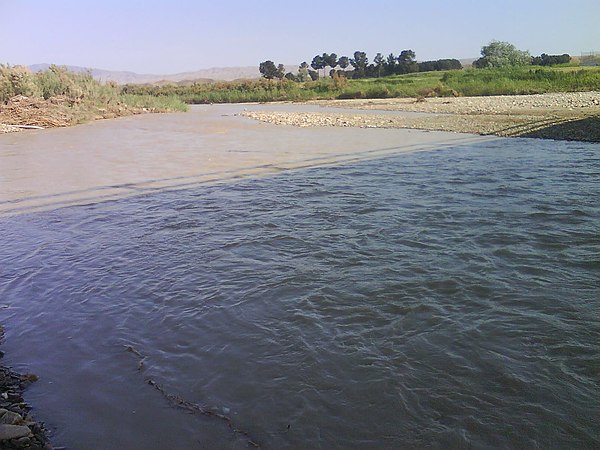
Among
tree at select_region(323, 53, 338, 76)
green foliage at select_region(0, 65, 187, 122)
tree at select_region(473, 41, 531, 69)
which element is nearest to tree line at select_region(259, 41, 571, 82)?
tree at select_region(473, 41, 531, 69)

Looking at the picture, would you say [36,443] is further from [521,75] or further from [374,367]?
[521,75]

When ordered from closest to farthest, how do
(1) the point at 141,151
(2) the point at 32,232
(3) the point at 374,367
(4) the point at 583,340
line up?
(3) the point at 374,367 < (4) the point at 583,340 < (2) the point at 32,232 < (1) the point at 141,151

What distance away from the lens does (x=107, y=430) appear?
9.52ft

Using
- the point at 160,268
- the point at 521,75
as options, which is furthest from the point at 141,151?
the point at 521,75

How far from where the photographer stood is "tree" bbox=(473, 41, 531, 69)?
69.2 m

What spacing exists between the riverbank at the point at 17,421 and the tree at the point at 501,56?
72.5m

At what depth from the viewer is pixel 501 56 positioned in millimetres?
72375

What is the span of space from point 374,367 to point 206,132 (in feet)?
69.3

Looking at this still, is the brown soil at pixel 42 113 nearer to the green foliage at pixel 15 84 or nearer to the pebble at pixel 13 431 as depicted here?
the green foliage at pixel 15 84

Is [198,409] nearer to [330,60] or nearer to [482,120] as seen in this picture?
[482,120]

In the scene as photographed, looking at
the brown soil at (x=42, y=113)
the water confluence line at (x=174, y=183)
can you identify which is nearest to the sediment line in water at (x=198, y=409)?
the water confluence line at (x=174, y=183)

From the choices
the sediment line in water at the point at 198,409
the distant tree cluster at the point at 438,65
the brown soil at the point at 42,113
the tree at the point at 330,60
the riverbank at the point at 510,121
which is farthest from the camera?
the tree at the point at 330,60

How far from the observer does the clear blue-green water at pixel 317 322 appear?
2.96m

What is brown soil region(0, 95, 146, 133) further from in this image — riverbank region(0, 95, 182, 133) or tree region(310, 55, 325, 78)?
tree region(310, 55, 325, 78)
